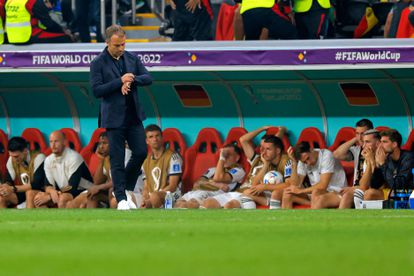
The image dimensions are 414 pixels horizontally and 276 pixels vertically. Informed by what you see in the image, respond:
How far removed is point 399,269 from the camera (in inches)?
283

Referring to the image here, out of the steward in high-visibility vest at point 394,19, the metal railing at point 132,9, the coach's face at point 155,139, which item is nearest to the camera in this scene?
the steward in high-visibility vest at point 394,19

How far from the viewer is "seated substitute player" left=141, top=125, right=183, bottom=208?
17.5 m

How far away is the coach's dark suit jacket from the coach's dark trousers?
0.40 feet

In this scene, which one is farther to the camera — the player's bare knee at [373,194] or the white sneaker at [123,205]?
the player's bare knee at [373,194]

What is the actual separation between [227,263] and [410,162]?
826cm

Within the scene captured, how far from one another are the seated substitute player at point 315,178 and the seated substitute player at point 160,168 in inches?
67.9

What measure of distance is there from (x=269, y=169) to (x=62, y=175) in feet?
9.23

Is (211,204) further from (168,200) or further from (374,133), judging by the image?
(374,133)

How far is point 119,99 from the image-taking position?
14000 millimetres

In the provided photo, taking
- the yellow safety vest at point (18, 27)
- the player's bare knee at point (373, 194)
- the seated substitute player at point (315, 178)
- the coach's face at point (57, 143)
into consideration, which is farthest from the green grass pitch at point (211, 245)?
the yellow safety vest at point (18, 27)

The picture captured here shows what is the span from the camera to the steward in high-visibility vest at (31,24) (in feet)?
59.2

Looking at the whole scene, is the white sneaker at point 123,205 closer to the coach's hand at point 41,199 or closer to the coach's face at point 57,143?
the coach's hand at point 41,199

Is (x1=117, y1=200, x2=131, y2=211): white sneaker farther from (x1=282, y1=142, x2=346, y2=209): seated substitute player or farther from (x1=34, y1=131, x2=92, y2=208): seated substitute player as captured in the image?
(x1=34, y1=131, x2=92, y2=208): seated substitute player

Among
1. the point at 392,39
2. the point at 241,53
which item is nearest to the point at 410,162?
the point at 392,39
